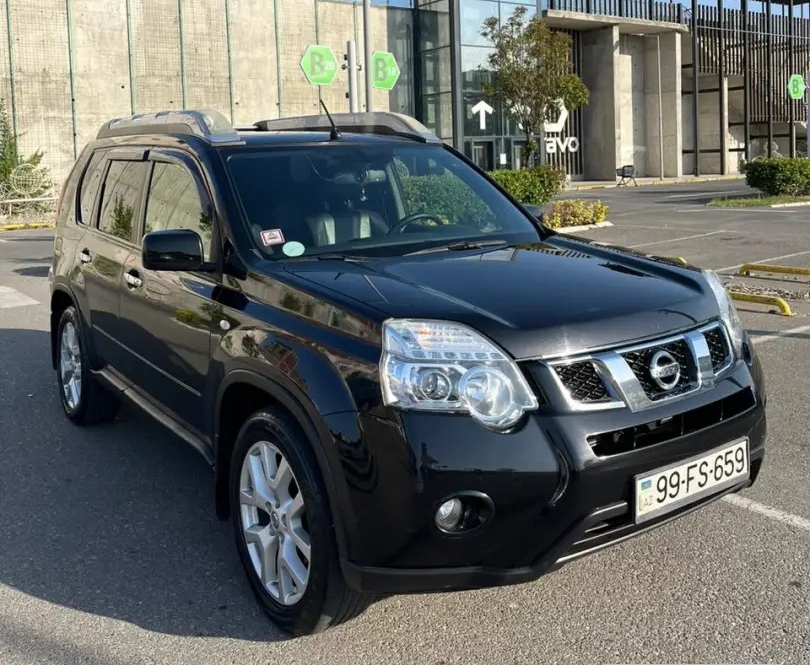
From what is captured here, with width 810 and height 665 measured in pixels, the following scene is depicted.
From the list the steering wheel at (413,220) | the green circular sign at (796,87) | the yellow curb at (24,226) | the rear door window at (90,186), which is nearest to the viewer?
the steering wheel at (413,220)

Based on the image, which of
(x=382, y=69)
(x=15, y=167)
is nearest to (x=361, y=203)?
(x=15, y=167)

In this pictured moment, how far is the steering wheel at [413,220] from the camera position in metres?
4.30

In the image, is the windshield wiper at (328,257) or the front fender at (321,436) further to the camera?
the windshield wiper at (328,257)

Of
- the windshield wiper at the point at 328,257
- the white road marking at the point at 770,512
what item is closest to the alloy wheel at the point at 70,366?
the windshield wiper at the point at 328,257

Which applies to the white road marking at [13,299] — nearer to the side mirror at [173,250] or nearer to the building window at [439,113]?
the side mirror at [173,250]

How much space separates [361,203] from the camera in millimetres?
4387

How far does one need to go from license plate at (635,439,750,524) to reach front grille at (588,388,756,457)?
100 millimetres

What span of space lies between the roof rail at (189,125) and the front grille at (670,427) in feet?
7.69

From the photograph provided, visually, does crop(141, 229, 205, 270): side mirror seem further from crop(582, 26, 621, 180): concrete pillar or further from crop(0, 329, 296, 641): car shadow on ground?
crop(582, 26, 621, 180): concrete pillar

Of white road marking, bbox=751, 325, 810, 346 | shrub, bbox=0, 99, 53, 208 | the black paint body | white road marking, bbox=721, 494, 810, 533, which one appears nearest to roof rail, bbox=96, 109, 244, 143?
the black paint body

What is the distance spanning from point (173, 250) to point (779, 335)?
6052mm

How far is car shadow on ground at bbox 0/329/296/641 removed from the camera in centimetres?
362

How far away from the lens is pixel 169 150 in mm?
4637

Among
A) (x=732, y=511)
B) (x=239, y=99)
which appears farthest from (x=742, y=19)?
(x=732, y=511)
